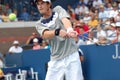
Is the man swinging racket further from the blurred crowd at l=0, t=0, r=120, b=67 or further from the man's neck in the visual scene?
the blurred crowd at l=0, t=0, r=120, b=67

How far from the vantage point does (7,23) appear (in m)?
19.0

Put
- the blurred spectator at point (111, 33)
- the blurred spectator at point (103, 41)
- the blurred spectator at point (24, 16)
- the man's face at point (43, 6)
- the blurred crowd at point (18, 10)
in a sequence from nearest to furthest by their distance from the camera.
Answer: the man's face at point (43, 6) < the blurred spectator at point (103, 41) < the blurred spectator at point (111, 33) < the blurred crowd at point (18, 10) < the blurred spectator at point (24, 16)

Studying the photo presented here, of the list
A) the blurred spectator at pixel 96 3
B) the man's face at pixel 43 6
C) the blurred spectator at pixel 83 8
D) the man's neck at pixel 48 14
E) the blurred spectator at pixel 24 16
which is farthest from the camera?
the blurred spectator at pixel 24 16

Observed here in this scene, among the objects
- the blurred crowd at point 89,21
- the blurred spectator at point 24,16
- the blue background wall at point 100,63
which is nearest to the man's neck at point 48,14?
the blurred crowd at point 89,21

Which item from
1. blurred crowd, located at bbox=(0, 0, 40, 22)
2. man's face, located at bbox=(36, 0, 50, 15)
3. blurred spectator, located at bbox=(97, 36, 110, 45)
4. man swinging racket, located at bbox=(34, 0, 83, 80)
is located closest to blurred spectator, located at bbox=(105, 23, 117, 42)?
blurred spectator, located at bbox=(97, 36, 110, 45)

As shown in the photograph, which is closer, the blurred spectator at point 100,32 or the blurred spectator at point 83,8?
the blurred spectator at point 100,32

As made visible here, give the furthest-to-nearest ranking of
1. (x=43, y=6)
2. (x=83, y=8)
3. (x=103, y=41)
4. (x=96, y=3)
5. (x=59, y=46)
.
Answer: (x=83, y=8), (x=96, y=3), (x=103, y=41), (x=59, y=46), (x=43, y=6)

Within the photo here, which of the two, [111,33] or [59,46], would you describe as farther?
[111,33]

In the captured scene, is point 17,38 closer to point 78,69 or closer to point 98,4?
point 98,4

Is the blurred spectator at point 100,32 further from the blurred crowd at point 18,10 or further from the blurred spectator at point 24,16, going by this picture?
the blurred spectator at point 24,16

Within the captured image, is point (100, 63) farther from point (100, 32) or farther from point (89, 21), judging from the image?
point (89, 21)

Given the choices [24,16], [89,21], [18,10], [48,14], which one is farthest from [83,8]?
[48,14]

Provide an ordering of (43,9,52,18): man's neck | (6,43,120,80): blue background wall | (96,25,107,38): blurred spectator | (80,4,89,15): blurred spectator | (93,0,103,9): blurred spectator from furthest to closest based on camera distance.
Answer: (80,4,89,15): blurred spectator → (93,0,103,9): blurred spectator → (96,25,107,38): blurred spectator → (6,43,120,80): blue background wall → (43,9,52,18): man's neck

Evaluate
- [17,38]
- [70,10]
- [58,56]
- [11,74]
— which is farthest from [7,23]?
[58,56]
